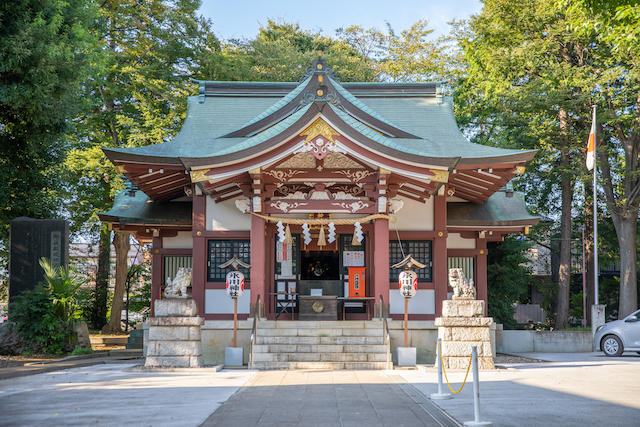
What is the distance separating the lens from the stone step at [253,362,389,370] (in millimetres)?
11438

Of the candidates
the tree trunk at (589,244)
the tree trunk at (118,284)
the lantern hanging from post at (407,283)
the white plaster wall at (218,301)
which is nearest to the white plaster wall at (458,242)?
the lantern hanging from post at (407,283)

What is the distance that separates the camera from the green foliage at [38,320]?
43.6ft

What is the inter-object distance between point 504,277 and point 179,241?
40.1ft

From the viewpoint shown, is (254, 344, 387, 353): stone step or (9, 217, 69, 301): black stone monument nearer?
(254, 344, 387, 353): stone step

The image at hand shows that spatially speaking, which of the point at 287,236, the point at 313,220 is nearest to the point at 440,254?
the point at 313,220

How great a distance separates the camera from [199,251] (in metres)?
14.5

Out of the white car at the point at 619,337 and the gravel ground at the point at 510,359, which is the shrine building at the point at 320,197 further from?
the white car at the point at 619,337

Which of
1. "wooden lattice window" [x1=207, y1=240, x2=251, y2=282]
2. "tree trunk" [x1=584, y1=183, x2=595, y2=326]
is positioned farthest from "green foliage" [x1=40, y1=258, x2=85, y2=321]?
"tree trunk" [x1=584, y1=183, x2=595, y2=326]

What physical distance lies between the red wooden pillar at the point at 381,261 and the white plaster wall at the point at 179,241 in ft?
20.5

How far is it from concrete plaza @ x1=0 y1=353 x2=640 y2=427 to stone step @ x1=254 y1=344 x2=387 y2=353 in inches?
38.3

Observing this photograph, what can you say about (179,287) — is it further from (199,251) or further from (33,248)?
(33,248)

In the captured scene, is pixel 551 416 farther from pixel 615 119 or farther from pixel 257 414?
pixel 615 119

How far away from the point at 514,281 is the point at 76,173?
58.2 ft

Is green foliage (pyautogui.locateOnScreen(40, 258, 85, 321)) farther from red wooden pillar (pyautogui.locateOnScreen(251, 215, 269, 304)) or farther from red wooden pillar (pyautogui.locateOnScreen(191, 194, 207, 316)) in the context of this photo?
red wooden pillar (pyautogui.locateOnScreen(251, 215, 269, 304))
